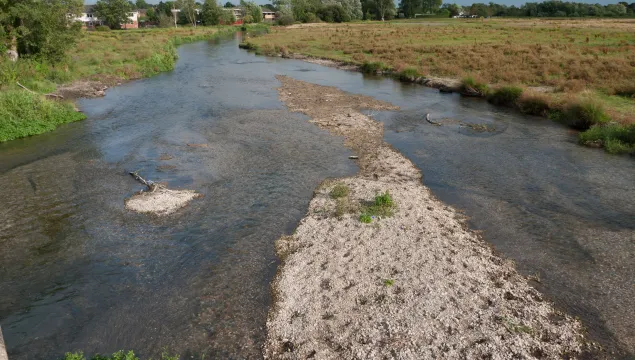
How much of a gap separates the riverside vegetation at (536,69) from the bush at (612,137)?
48 millimetres

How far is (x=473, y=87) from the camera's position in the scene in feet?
129

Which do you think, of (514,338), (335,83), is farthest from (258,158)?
(335,83)

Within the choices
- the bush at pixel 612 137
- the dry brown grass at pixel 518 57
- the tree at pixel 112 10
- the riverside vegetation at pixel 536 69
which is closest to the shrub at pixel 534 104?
the riverside vegetation at pixel 536 69

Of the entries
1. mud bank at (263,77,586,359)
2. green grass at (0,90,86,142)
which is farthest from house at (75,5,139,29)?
mud bank at (263,77,586,359)

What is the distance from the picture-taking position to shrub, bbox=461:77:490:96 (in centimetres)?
3834

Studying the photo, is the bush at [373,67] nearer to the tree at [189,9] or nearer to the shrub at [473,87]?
the shrub at [473,87]

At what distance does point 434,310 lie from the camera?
11.4m

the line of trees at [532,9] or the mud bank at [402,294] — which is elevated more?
the line of trees at [532,9]

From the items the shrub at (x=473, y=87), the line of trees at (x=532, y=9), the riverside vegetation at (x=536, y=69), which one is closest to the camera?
the riverside vegetation at (x=536, y=69)

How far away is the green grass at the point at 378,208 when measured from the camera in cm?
1625

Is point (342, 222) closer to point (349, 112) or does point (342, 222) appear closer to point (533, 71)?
point (349, 112)

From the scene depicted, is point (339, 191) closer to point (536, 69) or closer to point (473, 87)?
point (473, 87)

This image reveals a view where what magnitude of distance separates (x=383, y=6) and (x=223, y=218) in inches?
6462

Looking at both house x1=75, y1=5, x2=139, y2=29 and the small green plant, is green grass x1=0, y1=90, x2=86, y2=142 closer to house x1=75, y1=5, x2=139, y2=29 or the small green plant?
the small green plant
